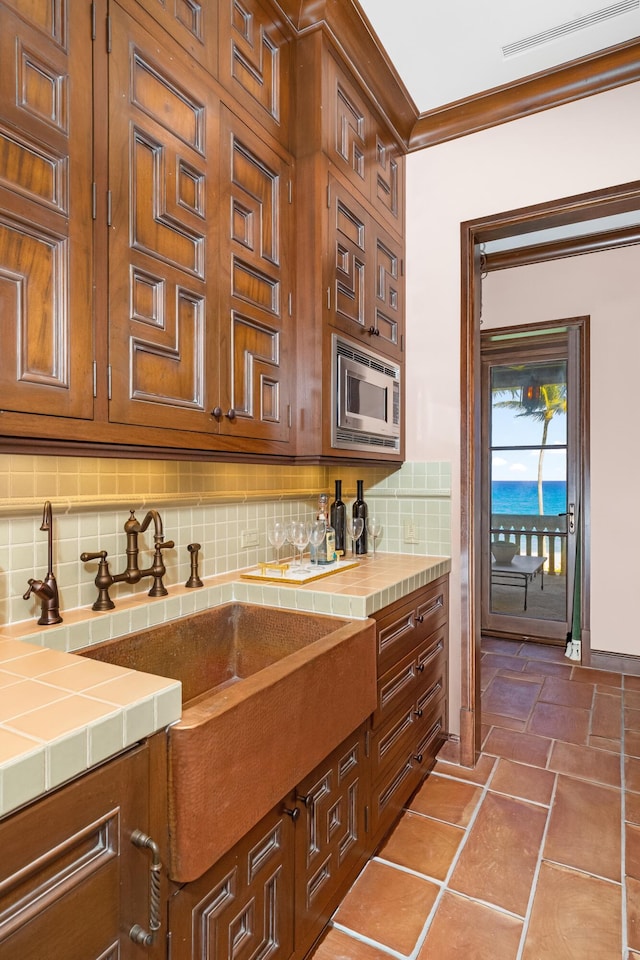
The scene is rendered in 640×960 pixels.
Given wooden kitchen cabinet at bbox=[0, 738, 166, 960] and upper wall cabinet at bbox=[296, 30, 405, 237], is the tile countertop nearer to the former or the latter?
wooden kitchen cabinet at bbox=[0, 738, 166, 960]

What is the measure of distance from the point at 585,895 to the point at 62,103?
256 centimetres

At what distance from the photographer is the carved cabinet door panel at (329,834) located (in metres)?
1.38

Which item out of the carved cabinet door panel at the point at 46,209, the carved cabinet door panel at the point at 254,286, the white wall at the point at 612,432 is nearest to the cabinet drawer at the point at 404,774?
the carved cabinet door panel at the point at 254,286

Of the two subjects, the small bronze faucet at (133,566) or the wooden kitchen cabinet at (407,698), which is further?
the wooden kitchen cabinet at (407,698)

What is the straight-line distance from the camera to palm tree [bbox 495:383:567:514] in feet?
13.3

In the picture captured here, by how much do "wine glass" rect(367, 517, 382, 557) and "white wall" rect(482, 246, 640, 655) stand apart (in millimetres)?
1882

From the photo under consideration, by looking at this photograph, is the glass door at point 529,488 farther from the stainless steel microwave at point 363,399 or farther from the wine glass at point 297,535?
the wine glass at point 297,535

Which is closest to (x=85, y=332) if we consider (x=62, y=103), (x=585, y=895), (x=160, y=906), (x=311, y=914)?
(x=62, y=103)

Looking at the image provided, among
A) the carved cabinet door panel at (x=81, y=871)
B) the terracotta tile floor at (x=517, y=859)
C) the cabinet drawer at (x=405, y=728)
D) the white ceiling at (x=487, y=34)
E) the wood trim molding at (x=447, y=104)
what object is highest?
the white ceiling at (x=487, y=34)

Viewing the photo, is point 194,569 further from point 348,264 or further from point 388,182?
point 388,182

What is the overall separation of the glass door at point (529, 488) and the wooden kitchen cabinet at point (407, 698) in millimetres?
1961

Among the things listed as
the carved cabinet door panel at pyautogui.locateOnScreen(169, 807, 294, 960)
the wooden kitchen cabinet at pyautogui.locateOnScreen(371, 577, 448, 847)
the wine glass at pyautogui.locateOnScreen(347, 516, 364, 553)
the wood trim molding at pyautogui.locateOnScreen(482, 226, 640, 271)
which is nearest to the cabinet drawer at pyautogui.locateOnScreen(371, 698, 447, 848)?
the wooden kitchen cabinet at pyautogui.locateOnScreen(371, 577, 448, 847)

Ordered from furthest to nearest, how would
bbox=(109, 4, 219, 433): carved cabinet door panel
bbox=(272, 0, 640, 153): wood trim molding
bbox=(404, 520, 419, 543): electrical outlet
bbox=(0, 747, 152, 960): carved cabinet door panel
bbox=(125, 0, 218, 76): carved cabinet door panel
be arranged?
bbox=(404, 520, 419, 543): electrical outlet → bbox=(272, 0, 640, 153): wood trim molding → bbox=(125, 0, 218, 76): carved cabinet door panel → bbox=(109, 4, 219, 433): carved cabinet door panel → bbox=(0, 747, 152, 960): carved cabinet door panel

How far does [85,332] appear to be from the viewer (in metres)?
1.17
